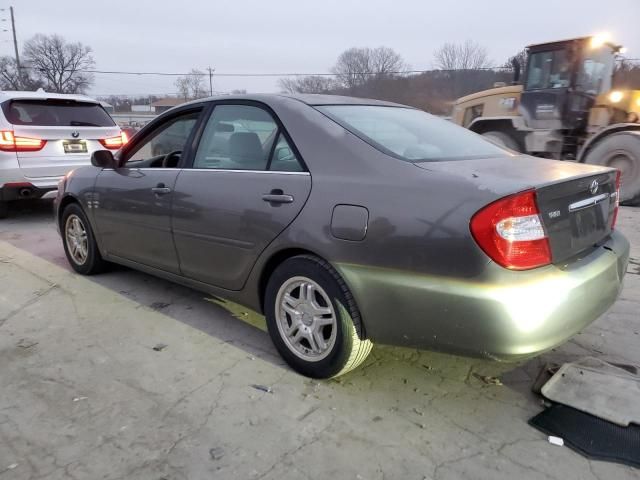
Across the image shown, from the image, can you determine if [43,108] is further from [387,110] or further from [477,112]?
[477,112]

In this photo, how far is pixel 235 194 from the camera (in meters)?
2.98

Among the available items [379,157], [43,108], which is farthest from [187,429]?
[43,108]

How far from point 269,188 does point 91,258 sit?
8.12ft

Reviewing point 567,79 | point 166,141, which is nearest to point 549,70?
point 567,79

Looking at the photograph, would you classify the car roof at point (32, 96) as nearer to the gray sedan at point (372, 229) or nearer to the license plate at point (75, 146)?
the license plate at point (75, 146)

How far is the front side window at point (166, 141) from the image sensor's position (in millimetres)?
3584

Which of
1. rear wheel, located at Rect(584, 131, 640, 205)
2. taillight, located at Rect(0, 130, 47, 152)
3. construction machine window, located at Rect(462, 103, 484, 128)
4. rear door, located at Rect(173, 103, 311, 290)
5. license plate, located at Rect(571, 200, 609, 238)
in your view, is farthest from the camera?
construction machine window, located at Rect(462, 103, 484, 128)

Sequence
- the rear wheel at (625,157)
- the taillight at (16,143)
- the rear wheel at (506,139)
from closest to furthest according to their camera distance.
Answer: the taillight at (16,143) < the rear wheel at (625,157) < the rear wheel at (506,139)

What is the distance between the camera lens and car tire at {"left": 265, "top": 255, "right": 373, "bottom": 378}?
256 cm

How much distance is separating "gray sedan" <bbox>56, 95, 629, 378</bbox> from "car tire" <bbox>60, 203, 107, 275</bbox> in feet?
3.25

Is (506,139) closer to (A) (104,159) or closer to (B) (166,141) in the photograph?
(B) (166,141)

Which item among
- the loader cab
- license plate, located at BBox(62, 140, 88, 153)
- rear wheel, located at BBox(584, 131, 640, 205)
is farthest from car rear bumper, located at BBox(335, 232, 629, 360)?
the loader cab

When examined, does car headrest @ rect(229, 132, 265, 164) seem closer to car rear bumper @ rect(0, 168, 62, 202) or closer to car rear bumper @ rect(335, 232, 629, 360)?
car rear bumper @ rect(335, 232, 629, 360)

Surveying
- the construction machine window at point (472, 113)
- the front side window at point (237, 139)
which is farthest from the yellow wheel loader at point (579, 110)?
the front side window at point (237, 139)
